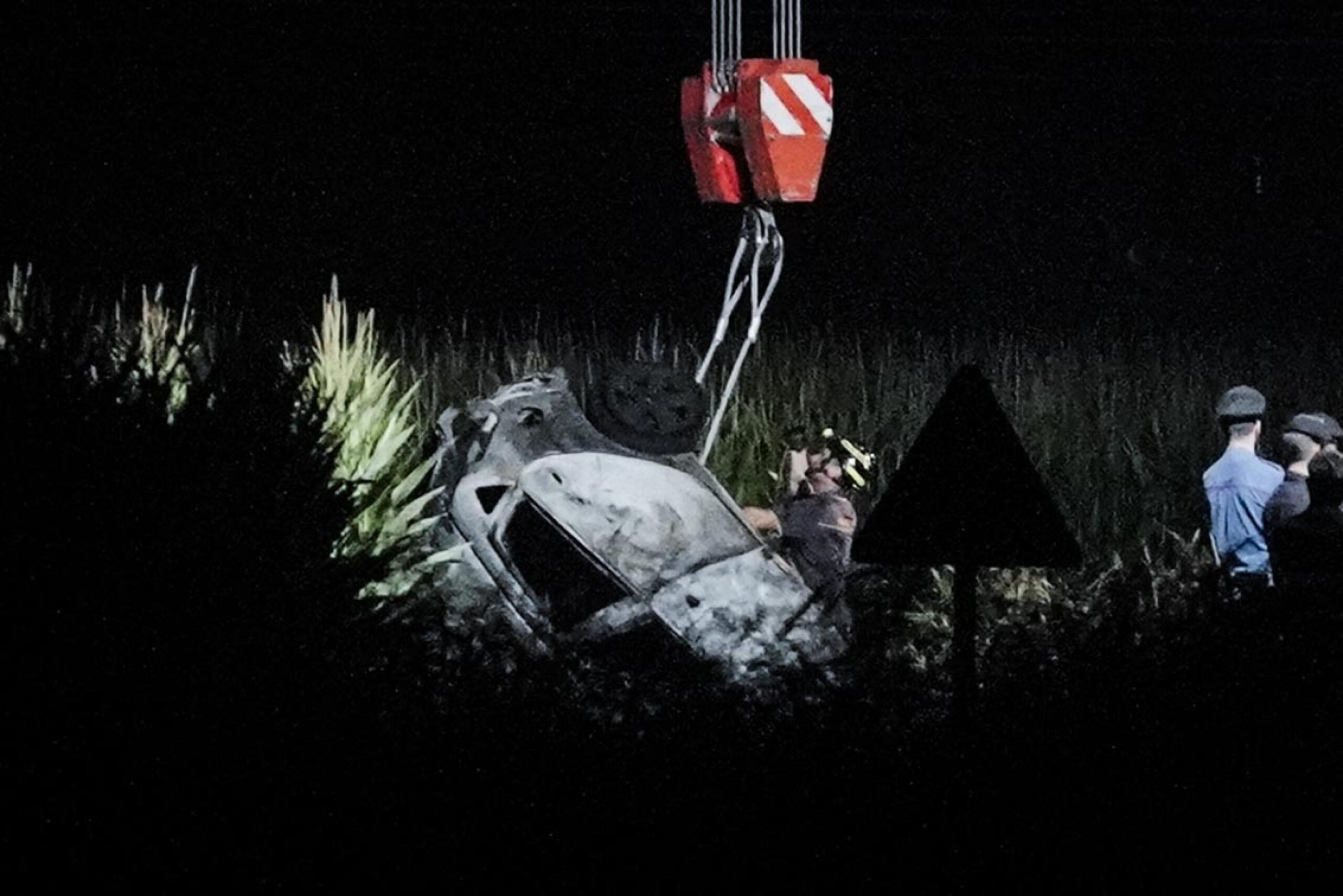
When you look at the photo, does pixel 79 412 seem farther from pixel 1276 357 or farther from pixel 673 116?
pixel 673 116

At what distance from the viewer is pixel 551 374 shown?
12875 mm

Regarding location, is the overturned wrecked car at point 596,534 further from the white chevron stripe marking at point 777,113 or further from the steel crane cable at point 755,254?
the white chevron stripe marking at point 777,113

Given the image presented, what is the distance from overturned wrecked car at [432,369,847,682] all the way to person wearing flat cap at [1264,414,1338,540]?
160cm

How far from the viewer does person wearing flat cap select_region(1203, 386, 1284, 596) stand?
39.6 ft

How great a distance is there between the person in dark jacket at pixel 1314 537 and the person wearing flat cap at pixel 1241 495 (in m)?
0.56

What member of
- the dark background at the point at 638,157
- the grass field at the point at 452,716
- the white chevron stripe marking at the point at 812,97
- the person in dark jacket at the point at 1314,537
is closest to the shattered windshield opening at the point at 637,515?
the white chevron stripe marking at the point at 812,97

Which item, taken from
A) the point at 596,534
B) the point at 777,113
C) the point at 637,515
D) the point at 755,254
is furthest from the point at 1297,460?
the point at 755,254

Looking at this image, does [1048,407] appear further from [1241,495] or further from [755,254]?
[1241,495]

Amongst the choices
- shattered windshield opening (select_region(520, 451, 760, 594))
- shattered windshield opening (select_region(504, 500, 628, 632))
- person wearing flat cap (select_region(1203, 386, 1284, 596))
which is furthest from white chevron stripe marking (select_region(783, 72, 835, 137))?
shattered windshield opening (select_region(504, 500, 628, 632))

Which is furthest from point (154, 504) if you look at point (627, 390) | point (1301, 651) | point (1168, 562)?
point (1168, 562)

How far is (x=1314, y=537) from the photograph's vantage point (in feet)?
34.4

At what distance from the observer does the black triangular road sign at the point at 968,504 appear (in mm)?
7258

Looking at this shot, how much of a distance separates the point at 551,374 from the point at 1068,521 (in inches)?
135

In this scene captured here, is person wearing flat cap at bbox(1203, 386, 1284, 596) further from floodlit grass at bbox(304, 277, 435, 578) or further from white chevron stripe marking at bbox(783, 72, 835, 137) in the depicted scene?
floodlit grass at bbox(304, 277, 435, 578)
